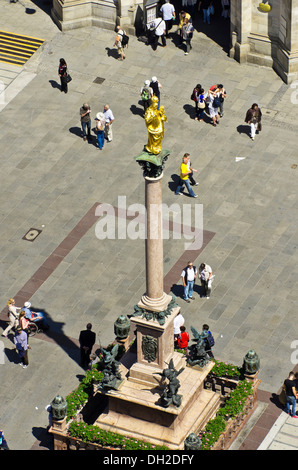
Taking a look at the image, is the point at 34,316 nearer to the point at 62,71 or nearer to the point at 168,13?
the point at 62,71

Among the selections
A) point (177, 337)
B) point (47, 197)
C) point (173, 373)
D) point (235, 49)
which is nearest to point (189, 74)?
point (235, 49)

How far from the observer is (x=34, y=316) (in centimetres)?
5212

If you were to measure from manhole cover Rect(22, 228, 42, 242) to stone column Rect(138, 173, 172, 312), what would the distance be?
13.1 m

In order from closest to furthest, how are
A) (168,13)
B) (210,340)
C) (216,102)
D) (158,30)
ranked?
(210,340)
(216,102)
(158,30)
(168,13)

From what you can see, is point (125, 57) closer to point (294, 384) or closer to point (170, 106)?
point (170, 106)

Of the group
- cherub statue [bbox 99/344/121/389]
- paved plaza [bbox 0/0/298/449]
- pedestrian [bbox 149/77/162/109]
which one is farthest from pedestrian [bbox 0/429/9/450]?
pedestrian [bbox 149/77/162/109]

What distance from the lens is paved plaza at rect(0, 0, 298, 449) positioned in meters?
51.2

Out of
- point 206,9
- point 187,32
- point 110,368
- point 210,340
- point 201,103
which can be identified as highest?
point 110,368

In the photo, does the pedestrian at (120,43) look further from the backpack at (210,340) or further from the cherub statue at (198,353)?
the cherub statue at (198,353)

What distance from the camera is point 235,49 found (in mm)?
65625

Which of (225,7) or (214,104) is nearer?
(214,104)

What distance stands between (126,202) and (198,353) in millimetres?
12864

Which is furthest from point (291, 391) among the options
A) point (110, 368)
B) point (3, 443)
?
point (3, 443)

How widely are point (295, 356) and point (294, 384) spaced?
306 cm
